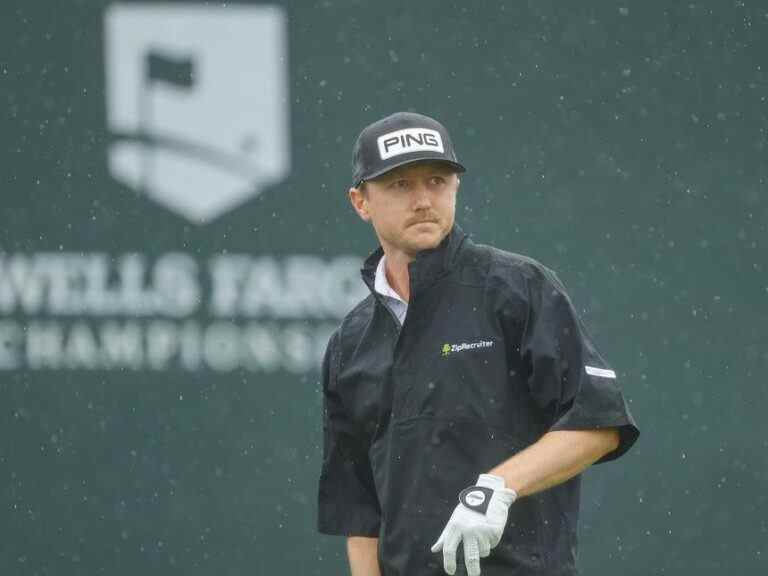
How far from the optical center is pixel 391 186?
10.3ft

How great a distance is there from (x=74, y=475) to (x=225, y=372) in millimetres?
652

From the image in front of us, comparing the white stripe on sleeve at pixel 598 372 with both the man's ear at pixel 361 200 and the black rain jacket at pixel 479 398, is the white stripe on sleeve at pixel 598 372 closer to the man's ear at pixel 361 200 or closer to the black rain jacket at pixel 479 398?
the black rain jacket at pixel 479 398

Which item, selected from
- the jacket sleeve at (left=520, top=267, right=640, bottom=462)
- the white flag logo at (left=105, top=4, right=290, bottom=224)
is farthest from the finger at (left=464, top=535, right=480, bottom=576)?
the white flag logo at (left=105, top=4, right=290, bottom=224)

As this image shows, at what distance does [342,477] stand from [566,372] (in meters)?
0.71

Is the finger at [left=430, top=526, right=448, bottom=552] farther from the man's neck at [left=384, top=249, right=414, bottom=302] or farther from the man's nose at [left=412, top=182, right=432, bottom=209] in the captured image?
the man's nose at [left=412, top=182, right=432, bottom=209]

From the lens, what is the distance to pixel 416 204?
3125 millimetres

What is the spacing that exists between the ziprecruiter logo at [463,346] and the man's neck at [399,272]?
0.65ft

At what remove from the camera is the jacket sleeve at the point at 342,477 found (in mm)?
3355

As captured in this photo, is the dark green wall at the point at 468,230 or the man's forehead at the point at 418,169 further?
the dark green wall at the point at 468,230

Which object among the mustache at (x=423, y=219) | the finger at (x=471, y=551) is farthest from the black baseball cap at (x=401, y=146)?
the finger at (x=471, y=551)

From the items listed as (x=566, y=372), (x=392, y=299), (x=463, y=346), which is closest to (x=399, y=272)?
(x=392, y=299)

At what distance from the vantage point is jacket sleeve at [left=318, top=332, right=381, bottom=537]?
3.36 meters

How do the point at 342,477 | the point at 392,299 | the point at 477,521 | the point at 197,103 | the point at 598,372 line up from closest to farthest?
the point at 477,521 → the point at 598,372 → the point at 392,299 → the point at 342,477 → the point at 197,103

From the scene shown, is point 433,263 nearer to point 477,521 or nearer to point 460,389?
point 460,389
